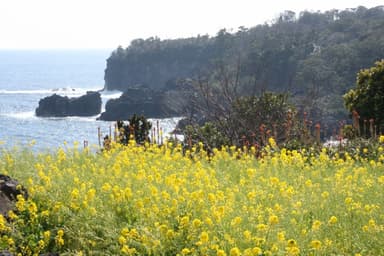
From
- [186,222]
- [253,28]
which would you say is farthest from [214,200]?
[253,28]

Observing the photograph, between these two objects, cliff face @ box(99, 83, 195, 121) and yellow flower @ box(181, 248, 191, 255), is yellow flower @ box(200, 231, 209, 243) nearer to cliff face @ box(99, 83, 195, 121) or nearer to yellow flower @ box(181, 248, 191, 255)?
yellow flower @ box(181, 248, 191, 255)

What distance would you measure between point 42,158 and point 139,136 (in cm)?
722

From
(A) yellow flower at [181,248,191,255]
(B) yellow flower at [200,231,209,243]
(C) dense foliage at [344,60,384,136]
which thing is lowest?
(A) yellow flower at [181,248,191,255]

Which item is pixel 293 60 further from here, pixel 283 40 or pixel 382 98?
pixel 382 98

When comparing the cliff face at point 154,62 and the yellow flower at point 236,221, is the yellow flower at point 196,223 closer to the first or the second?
the yellow flower at point 236,221

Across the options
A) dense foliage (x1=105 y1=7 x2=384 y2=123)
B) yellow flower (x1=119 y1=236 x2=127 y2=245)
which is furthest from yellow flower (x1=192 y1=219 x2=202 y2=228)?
dense foliage (x1=105 y1=7 x2=384 y2=123)

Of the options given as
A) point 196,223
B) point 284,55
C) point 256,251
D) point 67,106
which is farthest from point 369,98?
point 67,106

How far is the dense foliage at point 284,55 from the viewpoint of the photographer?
175 feet

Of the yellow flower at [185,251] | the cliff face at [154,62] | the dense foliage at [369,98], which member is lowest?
the yellow flower at [185,251]

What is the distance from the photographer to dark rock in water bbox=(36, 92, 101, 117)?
66.2 metres

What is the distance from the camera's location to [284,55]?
68.1 metres

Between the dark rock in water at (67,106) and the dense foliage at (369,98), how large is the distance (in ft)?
176

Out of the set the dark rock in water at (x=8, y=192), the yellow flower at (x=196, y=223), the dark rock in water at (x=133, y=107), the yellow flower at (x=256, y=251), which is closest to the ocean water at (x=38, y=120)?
the dark rock in water at (x=8, y=192)

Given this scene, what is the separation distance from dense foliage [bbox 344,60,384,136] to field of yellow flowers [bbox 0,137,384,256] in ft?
26.2
